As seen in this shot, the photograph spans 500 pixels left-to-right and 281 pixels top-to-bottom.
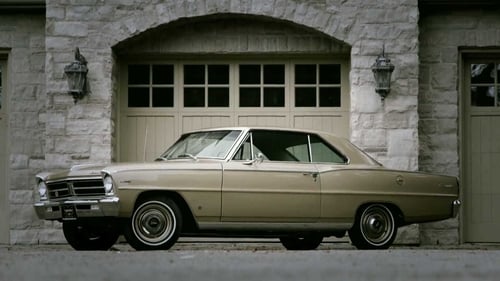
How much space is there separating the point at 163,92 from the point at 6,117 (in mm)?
2269

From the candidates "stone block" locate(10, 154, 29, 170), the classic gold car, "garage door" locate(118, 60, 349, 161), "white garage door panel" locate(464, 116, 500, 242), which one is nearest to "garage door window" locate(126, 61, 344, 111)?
"garage door" locate(118, 60, 349, 161)

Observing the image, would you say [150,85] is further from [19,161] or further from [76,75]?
[19,161]

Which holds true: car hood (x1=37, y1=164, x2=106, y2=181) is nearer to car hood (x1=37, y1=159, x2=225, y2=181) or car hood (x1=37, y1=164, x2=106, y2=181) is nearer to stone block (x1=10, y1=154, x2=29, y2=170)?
car hood (x1=37, y1=159, x2=225, y2=181)

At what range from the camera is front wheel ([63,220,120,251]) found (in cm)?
1170

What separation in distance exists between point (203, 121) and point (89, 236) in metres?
3.98

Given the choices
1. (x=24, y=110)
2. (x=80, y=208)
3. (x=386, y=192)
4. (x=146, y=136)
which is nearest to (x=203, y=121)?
(x=146, y=136)

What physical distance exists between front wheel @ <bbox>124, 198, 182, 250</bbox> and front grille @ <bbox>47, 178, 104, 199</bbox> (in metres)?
0.45

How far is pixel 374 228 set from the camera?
39.6ft

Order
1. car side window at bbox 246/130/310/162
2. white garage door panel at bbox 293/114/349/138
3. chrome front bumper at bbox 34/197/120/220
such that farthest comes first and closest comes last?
white garage door panel at bbox 293/114/349/138
car side window at bbox 246/130/310/162
chrome front bumper at bbox 34/197/120/220

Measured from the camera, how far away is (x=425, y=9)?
50.2ft

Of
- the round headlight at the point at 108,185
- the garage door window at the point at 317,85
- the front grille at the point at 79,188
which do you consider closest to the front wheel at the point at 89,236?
the front grille at the point at 79,188

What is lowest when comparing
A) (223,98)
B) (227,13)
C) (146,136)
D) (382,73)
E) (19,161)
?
(19,161)

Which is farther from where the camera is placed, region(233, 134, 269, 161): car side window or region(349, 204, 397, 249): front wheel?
region(349, 204, 397, 249): front wheel

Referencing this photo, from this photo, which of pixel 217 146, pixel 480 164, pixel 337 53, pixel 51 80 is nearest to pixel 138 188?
pixel 217 146
